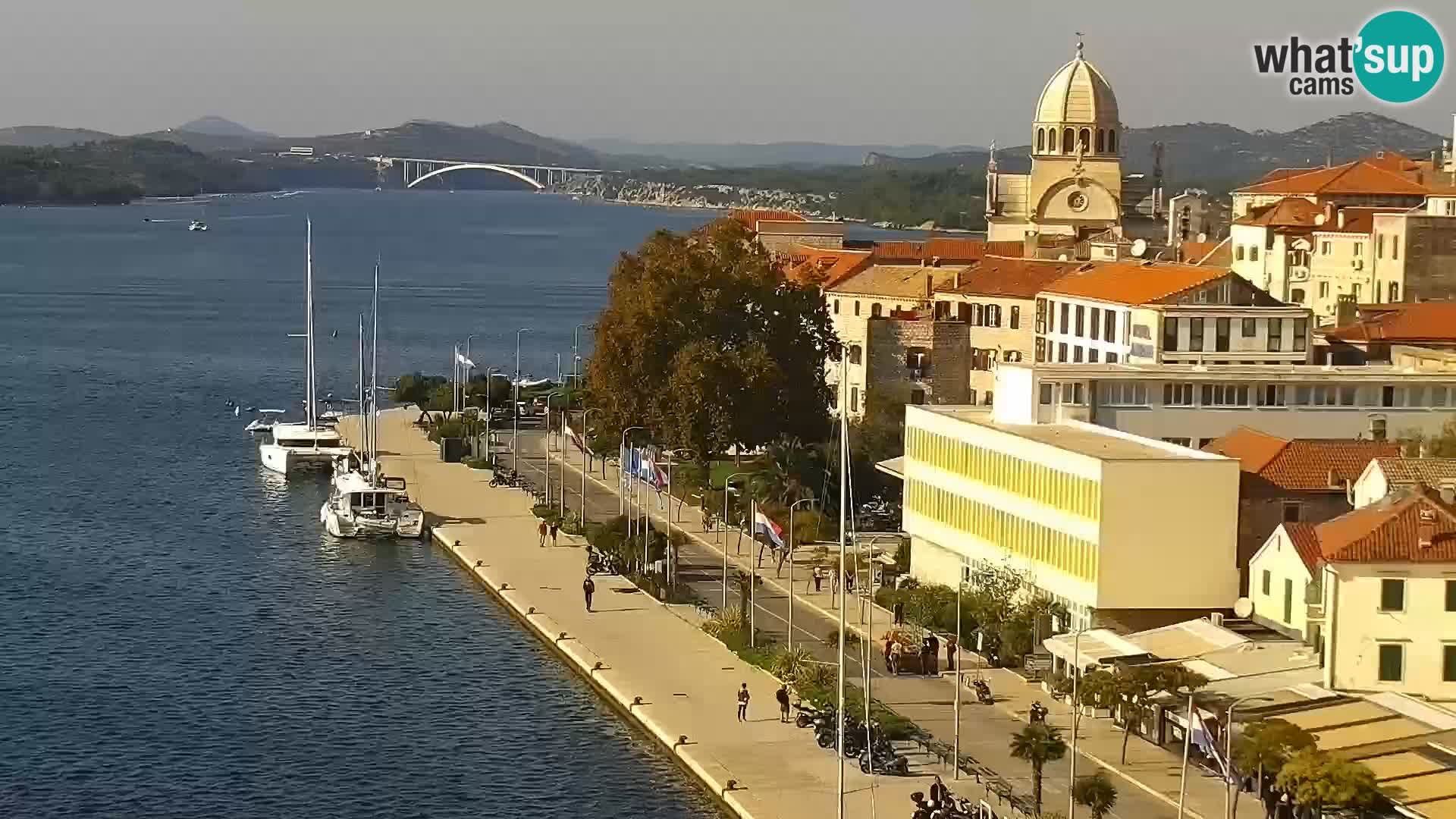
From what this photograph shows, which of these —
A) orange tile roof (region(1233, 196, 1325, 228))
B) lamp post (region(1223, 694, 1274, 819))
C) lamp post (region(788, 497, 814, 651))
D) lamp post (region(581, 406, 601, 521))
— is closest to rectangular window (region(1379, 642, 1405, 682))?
lamp post (region(1223, 694, 1274, 819))

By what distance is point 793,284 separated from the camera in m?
60.7

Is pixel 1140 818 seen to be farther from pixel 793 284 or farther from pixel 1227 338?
pixel 793 284

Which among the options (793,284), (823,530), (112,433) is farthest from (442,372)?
(823,530)

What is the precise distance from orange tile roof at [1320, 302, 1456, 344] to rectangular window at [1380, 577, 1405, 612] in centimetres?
1871

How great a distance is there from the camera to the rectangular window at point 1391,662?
97.5 feet

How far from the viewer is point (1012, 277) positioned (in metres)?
59.6

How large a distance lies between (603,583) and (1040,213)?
117 feet

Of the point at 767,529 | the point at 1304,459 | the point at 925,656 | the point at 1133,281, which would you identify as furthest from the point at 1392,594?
the point at 1133,281

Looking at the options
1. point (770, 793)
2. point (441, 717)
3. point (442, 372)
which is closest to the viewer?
point (770, 793)

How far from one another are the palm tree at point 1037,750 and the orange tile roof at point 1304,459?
8.77 m

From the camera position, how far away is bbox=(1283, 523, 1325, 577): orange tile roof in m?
31.2

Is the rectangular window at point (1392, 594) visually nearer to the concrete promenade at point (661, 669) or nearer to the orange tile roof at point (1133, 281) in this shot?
the concrete promenade at point (661, 669)

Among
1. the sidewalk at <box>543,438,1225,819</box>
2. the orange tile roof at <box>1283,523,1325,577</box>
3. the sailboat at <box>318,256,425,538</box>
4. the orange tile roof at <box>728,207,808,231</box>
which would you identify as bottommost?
the sailboat at <box>318,256,425,538</box>

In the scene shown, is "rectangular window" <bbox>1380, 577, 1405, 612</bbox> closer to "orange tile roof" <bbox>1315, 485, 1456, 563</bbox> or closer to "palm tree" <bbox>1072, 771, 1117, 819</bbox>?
"orange tile roof" <bbox>1315, 485, 1456, 563</bbox>
